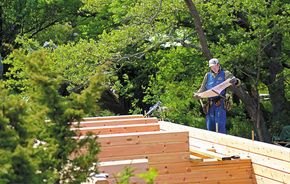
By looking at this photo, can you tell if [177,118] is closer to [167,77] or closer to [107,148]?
[167,77]

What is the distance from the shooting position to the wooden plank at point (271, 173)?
15.5ft

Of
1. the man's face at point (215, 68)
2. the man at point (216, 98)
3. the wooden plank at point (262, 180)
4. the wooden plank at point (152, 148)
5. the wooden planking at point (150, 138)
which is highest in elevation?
the man's face at point (215, 68)

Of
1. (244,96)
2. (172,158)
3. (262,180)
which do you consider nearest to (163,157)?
(172,158)

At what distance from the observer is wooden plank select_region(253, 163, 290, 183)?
15.5ft

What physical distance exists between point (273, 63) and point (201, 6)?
9.97ft

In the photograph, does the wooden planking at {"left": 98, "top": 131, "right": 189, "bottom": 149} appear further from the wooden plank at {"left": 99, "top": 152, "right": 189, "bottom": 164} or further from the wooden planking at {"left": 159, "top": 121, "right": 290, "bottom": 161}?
the wooden planking at {"left": 159, "top": 121, "right": 290, "bottom": 161}

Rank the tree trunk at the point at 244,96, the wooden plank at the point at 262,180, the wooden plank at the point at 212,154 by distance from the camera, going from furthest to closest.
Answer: the tree trunk at the point at 244,96 < the wooden plank at the point at 212,154 < the wooden plank at the point at 262,180

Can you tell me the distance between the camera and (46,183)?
295 cm

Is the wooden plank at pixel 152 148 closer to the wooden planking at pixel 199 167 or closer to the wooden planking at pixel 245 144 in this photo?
the wooden planking at pixel 199 167

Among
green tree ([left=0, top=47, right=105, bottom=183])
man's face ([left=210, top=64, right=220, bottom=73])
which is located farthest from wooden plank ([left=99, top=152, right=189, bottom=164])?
man's face ([left=210, top=64, right=220, bottom=73])

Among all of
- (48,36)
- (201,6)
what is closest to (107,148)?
(201,6)

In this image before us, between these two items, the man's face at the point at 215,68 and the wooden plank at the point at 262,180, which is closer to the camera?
the wooden plank at the point at 262,180

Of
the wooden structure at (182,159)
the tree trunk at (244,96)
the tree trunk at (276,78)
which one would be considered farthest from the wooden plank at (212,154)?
the tree trunk at (276,78)

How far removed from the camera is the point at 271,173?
16.2ft
